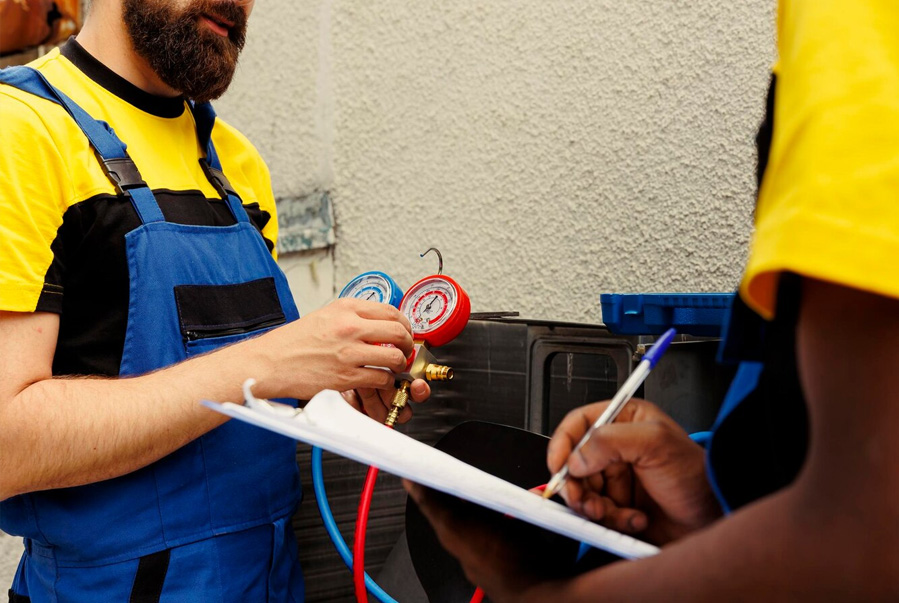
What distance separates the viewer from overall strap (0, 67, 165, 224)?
1104 mm

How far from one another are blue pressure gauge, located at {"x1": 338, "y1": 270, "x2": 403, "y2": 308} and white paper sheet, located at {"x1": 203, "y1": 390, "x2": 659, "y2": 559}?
29.5 inches

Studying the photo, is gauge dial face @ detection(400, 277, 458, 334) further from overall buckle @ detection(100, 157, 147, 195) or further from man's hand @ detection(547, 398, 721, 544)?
man's hand @ detection(547, 398, 721, 544)

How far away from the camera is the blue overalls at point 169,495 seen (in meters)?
1.07

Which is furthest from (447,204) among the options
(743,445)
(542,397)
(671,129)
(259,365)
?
(743,445)

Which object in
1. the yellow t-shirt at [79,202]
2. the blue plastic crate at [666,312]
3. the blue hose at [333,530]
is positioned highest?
the yellow t-shirt at [79,202]

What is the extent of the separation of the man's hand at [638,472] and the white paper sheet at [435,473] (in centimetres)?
4

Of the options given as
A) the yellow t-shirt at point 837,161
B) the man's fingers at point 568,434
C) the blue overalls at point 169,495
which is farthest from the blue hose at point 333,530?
the yellow t-shirt at point 837,161

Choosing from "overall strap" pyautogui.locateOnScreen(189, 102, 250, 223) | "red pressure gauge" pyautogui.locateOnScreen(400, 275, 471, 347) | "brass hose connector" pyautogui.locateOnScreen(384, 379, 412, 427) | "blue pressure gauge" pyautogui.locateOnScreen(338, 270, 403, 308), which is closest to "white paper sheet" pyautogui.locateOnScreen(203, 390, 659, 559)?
"brass hose connector" pyautogui.locateOnScreen(384, 379, 412, 427)

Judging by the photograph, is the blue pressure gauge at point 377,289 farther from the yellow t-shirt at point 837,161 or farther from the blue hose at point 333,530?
the yellow t-shirt at point 837,161

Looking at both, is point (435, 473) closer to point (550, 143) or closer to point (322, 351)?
point (322, 351)

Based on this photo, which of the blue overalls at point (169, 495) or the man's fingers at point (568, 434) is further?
the blue overalls at point (169, 495)

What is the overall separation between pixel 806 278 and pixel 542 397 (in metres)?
0.87

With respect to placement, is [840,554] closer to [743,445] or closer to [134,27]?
[743,445]

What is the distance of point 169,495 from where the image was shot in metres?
1.10
